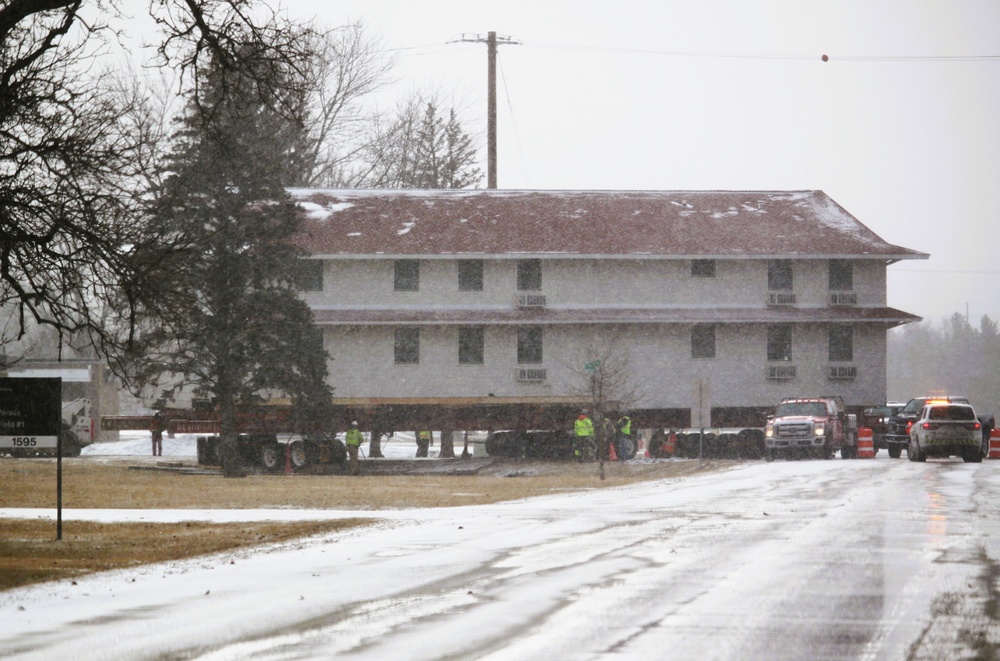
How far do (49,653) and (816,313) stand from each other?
4962 cm

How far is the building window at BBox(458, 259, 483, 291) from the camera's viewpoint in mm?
56250

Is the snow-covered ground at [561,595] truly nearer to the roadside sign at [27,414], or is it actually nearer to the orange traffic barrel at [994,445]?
the roadside sign at [27,414]

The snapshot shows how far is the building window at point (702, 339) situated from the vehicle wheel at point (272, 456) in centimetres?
1775

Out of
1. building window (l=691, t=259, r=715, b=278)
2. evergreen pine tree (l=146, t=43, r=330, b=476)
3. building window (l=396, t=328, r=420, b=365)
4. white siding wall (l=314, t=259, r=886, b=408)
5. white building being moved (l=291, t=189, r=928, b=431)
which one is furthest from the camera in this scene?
building window (l=691, t=259, r=715, b=278)

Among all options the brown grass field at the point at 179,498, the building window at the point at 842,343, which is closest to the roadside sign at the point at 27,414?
the brown grass field at the point at 179,498

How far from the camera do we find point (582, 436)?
48.8 metres

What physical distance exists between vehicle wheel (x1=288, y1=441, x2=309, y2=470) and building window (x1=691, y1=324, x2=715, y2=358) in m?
17.1

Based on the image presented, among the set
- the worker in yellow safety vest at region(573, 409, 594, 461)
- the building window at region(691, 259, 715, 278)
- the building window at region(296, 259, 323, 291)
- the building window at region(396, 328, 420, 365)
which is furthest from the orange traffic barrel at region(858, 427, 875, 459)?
the building window at region(296, 259, 323, 291)

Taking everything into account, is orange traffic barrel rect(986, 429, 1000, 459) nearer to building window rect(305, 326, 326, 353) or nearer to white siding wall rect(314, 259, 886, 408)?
white siding wall rect(314, 259, 886, 408)

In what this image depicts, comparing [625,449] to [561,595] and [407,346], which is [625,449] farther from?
[561,595]

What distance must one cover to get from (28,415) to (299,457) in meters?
32.3

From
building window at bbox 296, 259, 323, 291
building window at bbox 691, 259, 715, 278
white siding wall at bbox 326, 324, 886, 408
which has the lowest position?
white siding wall at bbox 326, 324, 886, 408

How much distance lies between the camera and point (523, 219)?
5862cm

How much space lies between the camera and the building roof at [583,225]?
183 ft
